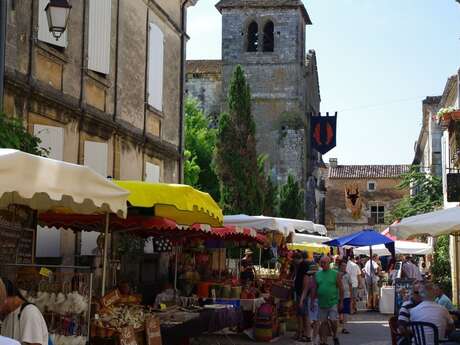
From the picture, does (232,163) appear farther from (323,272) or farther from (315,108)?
(323,272)

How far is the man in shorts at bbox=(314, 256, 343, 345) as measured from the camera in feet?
46.2

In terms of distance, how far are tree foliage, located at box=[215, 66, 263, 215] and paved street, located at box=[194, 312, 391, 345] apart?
19.1 meters

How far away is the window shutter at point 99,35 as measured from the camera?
55.8 feet

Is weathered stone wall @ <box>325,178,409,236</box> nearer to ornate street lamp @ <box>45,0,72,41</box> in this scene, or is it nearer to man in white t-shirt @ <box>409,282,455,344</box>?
man in white t-shirt @ <box>409,282,455,344</box>

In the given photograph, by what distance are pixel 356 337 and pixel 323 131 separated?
34201 millimetres

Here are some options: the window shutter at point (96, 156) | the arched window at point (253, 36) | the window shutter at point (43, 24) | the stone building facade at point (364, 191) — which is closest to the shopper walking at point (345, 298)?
the window shutter at point (96, 156)

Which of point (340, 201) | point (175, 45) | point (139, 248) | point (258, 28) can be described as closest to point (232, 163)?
point (258, 28)

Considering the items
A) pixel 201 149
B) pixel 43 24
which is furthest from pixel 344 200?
pixel 43 24

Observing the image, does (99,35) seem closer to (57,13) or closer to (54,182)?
(57,13)

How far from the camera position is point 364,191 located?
3250 inches

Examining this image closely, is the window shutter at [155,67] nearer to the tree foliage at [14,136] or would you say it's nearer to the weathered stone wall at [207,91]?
the tree foliage at [14,136]

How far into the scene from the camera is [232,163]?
41375 mm

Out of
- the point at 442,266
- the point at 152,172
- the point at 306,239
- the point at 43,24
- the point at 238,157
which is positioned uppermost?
the point at 238,157

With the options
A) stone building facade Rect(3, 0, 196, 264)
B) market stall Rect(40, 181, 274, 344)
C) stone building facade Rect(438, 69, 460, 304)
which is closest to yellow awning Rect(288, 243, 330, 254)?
stone building facade Rect(438, 69, 460, 304)
